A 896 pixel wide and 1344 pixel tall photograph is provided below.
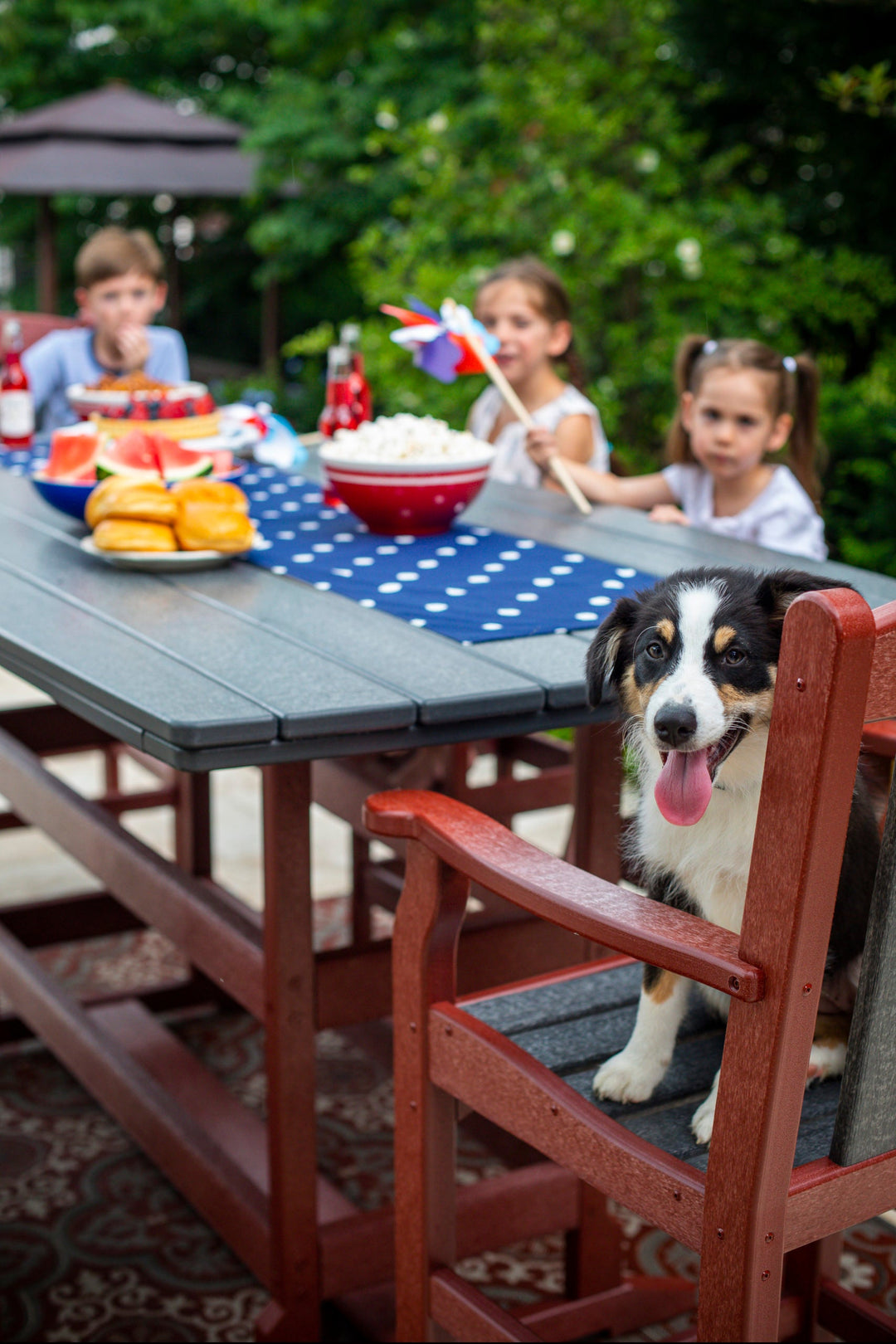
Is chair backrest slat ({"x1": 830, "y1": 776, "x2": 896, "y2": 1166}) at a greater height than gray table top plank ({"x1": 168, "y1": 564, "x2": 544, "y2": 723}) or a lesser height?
lesser

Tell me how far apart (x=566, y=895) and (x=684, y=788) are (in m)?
0.15

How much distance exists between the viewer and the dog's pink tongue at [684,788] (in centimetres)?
133

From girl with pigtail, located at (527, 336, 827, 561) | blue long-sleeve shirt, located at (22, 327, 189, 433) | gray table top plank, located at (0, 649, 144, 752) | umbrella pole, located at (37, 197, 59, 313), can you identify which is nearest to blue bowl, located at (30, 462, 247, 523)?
gray table top plank, located at (0, 649, 144, 752)

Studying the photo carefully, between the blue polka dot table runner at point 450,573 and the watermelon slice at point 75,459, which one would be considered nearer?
the blue polka dot table runner at point 450,573

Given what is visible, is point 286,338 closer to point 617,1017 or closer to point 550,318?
point 550,318

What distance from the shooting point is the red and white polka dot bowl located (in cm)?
238

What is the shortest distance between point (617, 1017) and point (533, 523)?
121 cm

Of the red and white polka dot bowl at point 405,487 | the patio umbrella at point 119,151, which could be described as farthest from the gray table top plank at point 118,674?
the patio umbrella at point 119,151

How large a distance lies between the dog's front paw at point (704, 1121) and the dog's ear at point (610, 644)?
16.2 inches

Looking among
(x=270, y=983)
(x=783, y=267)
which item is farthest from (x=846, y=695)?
(x=783, y=267)

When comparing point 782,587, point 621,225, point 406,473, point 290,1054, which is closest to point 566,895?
point 782,587

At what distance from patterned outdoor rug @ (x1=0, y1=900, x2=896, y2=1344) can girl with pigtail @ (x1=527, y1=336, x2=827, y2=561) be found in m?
1.35

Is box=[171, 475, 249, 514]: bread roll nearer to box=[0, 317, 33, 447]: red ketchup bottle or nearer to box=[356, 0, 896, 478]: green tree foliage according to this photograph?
box=[0, 317, 33, 447]: red ketchup bottle

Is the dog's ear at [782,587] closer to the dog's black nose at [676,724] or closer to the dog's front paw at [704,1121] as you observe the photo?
the dog's black nose at [676,724]
